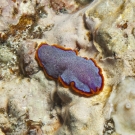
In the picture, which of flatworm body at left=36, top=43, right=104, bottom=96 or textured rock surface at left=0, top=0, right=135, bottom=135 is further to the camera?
flatworm body at left=36, top=43, right=104, bottom=96

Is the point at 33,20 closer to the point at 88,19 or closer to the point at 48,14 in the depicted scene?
the point at 48,14

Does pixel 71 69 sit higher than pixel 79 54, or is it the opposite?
pixel 79 54

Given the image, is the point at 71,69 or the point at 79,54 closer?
the point at 71,69

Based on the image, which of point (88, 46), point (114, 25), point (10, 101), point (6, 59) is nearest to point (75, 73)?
point (88, 46)

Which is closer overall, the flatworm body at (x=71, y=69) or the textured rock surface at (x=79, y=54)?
the textured rock surface at (x=79, y=54)
